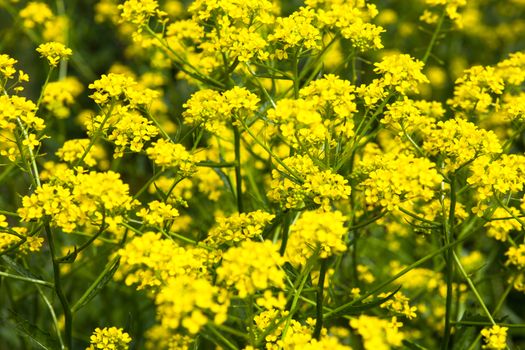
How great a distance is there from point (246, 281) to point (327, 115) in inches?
29.6

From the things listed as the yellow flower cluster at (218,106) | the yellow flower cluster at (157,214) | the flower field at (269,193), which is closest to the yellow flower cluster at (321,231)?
the flower field at (269,193)

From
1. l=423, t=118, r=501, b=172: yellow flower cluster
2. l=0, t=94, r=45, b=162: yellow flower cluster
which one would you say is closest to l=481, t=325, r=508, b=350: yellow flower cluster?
l=423, t=118, r=501, b=172: yellow flower cluster

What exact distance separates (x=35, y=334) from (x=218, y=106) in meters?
0.98

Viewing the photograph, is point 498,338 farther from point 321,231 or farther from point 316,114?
point 316,114

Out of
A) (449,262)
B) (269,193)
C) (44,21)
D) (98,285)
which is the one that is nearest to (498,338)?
(449,262)

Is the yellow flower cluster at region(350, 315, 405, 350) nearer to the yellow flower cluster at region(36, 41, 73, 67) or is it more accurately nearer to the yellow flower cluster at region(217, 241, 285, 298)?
the yellow flower cluster at region(217, 241, 285, 298)

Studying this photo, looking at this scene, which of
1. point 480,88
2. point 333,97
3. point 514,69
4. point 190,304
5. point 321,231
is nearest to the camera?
point 190,304

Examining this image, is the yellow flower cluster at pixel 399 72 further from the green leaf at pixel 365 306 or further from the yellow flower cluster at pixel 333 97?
the green leaf at pixel 365 306

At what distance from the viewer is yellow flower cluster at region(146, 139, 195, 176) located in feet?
7.38

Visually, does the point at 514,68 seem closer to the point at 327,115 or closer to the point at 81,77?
the point at 327,115

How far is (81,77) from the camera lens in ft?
21.8

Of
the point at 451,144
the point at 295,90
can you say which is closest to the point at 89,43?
the point at 295,90

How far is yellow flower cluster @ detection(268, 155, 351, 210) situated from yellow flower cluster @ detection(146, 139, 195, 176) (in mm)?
294

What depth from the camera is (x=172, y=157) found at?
227 centimetres
